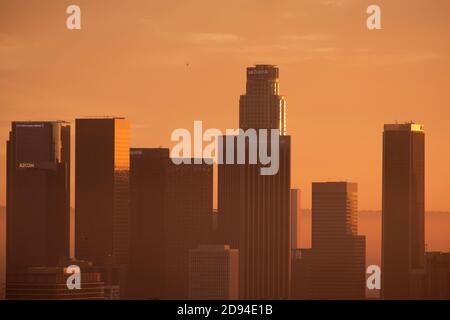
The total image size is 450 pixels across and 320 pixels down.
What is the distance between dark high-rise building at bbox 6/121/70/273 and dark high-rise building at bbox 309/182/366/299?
3751cm

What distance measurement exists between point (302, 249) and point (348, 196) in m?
14.5

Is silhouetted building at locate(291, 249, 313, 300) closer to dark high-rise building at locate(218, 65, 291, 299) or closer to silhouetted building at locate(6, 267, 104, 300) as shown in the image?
dark high-rise building at locate(218, 65, 291, 299)

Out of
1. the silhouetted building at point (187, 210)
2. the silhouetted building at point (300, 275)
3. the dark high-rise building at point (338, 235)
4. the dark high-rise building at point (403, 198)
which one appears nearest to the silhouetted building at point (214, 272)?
the silhouetted building at point (187, 210)

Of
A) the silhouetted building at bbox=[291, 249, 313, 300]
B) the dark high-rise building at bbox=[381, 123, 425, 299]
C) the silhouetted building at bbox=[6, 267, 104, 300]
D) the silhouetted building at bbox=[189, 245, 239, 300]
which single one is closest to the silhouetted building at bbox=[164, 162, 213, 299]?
the silhouetted building at bbox=[189, 245, 239, 300]

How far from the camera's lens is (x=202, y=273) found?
136 meters

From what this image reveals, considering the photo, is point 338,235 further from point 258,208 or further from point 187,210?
point 187,210

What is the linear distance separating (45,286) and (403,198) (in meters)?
58.7

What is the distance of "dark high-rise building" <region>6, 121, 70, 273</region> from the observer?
442 ft

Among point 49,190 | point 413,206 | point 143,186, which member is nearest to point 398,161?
point 413,206

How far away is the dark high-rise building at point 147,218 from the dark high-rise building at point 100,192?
2300mm

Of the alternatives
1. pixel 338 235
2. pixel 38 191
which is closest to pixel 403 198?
pixel 338 235

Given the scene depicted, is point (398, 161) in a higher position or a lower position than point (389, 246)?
higher

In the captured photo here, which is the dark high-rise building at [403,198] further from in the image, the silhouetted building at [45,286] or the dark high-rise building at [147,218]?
the silhouetted building at [45,286]

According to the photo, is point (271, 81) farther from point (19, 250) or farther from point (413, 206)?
point (19, 250)
